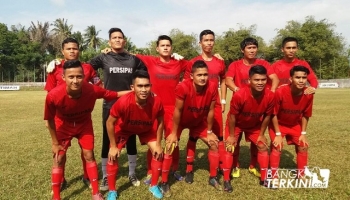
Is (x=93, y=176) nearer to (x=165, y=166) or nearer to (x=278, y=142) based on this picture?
(x=165, y=166)

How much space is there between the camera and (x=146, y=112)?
470 centimetres

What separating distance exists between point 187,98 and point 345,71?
62.4 m

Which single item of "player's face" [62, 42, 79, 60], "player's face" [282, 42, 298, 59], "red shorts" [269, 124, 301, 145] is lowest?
"red shorts" [269, 124, 301, 145]

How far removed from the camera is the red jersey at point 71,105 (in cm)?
432

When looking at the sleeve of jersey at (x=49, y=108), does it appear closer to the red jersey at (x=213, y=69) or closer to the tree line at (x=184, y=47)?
the red jersey at (x=213, y=69)

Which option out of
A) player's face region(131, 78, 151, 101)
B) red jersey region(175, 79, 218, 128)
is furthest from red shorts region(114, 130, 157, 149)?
player's face region(131, 78, 151, 101)

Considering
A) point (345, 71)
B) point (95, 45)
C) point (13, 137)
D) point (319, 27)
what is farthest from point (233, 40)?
point (13, 137)

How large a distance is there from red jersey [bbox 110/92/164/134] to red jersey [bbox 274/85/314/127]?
2164mm

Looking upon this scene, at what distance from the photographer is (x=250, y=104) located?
499 centimetres

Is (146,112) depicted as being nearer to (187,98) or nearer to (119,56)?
(187,98)

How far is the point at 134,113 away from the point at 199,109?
115cm

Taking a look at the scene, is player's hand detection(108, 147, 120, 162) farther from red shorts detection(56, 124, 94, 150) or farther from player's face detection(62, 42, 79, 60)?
player's face detection(62, 42, 79, 60)

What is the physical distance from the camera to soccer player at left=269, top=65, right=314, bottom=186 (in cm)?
520

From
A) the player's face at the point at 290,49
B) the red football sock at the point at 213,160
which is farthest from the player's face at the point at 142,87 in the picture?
the player's face at the point at 290,49
